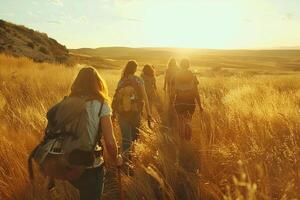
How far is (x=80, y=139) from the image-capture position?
12.6ft

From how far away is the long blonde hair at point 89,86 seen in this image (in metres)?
4.04

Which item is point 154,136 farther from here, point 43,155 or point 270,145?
point 43,155

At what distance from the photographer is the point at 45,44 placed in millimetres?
34000

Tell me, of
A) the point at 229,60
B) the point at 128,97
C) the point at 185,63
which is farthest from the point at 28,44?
the point at 229,60

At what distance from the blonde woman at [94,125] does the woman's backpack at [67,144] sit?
59 mm

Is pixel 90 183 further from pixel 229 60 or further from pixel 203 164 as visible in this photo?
pixel 229 60

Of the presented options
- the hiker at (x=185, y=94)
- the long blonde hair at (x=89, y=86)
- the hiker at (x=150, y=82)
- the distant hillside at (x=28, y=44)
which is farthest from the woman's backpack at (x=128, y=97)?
the distant hillside at (x=28, y=44)

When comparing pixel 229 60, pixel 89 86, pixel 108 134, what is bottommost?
pixel 229 60

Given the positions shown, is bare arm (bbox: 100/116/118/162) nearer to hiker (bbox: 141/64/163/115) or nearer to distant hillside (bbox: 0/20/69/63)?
hiker (bbox: 141/64/163/115)

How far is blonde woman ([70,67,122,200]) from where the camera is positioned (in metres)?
3.94

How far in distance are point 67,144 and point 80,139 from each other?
0.38ft

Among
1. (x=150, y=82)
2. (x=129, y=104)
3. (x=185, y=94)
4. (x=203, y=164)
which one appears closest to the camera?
(x=203, y=164)

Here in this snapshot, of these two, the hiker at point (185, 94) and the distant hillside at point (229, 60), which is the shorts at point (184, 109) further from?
the distant hillside at point (229, 60)

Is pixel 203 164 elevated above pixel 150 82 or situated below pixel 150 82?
below
